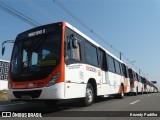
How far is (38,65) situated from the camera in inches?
323

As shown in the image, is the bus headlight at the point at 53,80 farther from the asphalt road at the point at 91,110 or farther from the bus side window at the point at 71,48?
the asphalt road at the point at 91,110

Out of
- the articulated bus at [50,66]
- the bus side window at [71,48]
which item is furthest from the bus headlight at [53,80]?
the bus side window at [71,48]

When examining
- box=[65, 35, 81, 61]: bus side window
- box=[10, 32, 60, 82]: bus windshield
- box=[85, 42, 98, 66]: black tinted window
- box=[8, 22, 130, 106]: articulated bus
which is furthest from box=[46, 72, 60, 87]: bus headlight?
box=[85, 42, 98, 66]: black tinted window

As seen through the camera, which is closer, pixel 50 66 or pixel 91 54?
pixel 50 66

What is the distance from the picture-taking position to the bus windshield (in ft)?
26.4

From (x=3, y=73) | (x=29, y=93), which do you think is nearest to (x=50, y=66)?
(x=29, y=93)

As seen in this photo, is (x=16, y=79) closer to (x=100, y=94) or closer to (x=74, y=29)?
(x=74, y=29)

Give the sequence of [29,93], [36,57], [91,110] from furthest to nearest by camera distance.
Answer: [91,110] < [36,57] < [29,93]

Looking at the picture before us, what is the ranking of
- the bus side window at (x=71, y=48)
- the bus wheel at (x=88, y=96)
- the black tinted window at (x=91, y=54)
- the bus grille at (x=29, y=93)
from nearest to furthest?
1. the bus grille at (x=29, y=93)
2. the bus side window at (x=71, y=48)
3. the bus wheel at (x=88, y=96)
4. the black tinted window at (x=91, y=54)

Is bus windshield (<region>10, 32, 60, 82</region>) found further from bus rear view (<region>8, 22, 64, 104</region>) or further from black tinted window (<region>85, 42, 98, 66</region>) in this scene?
black tinted window (<region>85, 42, 98, 66</region>)

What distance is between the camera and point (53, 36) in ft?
28.0

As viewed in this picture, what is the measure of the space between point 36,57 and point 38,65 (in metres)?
0.38

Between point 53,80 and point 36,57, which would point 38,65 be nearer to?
point 36,57

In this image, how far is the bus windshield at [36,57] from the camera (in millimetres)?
8055
